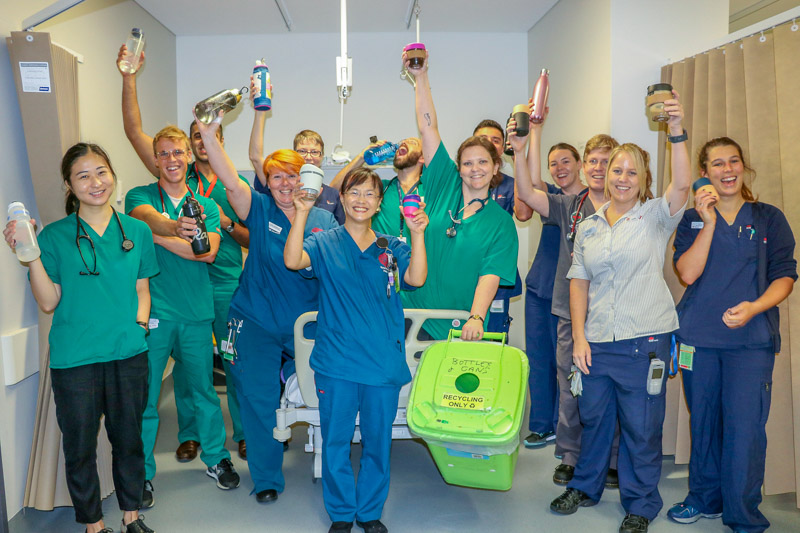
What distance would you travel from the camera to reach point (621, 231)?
2623 mm

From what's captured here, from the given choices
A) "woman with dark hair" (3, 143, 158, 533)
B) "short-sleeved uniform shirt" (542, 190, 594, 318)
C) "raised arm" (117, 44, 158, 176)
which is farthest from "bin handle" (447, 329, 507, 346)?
"raised arm" (117, 44, 158, 176)

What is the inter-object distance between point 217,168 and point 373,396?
3.89 feet

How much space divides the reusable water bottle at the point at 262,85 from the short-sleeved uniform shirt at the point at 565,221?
1.51m

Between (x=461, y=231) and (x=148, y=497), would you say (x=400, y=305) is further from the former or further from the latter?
(x=148, y=497)

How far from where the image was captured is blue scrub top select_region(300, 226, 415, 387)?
8.34 ft

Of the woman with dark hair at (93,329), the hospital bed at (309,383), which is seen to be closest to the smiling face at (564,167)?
the hospital bed at (309,383)

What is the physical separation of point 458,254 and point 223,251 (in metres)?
1.44

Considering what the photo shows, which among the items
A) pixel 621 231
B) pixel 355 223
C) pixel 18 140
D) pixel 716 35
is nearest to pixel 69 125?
pixel 18 140

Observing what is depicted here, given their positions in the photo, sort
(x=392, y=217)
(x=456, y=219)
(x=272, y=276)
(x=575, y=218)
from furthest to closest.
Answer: (x=392, y=217)
(x=575, y=218)
(x=456, y=219)
(x=272, y=276)

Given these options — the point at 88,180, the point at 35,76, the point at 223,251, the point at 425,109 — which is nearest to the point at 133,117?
the point at 35,76

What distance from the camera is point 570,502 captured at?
288 cm

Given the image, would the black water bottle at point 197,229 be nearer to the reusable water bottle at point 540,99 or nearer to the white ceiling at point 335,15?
the reusable water bottle at point 540,99

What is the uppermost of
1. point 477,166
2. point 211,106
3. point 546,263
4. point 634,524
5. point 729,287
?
point 211,106

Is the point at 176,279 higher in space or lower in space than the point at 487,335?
higher
